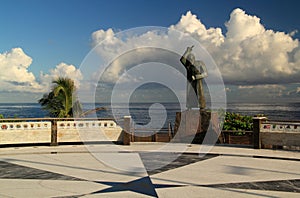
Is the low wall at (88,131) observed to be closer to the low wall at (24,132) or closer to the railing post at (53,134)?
the railing post at (53,134)

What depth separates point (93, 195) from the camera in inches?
241

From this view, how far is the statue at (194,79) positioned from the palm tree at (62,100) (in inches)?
273

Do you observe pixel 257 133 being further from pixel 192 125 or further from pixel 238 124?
pixel 238 124

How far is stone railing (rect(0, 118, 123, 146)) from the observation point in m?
12.6

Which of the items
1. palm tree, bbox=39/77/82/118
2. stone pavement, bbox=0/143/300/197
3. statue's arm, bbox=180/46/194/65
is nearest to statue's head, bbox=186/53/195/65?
statue's arm, bbox=180/46/194/65

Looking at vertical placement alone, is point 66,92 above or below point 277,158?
above

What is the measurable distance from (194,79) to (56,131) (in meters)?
6.37

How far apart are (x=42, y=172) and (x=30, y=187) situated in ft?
4.96

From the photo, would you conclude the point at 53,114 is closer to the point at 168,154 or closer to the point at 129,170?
the point at 168,154

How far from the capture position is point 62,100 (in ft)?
56.2

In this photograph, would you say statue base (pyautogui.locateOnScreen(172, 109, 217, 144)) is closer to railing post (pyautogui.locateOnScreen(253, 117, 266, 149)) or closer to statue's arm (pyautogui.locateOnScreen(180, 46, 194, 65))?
railing post (pyautogui.locateOnScreen(253, 117, 266, 149))

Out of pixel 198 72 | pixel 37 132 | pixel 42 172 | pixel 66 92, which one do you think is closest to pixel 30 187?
pixel 42 172

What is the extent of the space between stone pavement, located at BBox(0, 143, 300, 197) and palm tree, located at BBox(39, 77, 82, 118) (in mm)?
4915

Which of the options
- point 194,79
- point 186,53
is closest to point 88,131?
point 194,79
